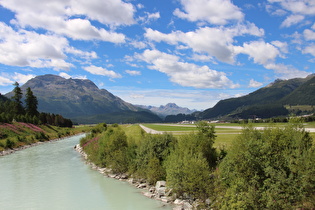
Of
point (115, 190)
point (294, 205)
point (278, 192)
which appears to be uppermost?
point (278, 192)

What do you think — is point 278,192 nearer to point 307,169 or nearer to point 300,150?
point 307,169

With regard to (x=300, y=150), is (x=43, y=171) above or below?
below

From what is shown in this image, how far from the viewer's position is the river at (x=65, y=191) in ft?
86.1

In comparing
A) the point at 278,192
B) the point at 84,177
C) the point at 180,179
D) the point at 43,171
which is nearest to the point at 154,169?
the point at 180,179

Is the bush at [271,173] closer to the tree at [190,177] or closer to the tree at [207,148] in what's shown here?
the tree at [190,177]

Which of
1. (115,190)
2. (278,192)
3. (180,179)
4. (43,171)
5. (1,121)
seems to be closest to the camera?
(278,192)

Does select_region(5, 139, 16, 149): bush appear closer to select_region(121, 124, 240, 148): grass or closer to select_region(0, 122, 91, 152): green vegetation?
select_region(0, 122, 91, 152): green vegetation

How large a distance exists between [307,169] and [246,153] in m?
4.67

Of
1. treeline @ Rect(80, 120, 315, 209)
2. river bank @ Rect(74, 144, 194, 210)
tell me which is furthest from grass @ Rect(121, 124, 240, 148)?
treeline @ Rect(80, 120, 315, 209)

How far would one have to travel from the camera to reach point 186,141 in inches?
1277

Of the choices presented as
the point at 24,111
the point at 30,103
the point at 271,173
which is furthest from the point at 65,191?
the point at 30,103

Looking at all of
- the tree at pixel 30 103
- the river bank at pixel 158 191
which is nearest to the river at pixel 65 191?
the river bank at pixel 158 191

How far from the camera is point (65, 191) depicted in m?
31.3

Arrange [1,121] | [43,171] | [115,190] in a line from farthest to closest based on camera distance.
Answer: [1,121] → [43,171] → [115,190]
